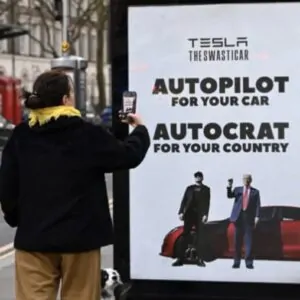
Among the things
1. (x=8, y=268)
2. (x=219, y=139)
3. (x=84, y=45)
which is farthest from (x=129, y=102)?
(x=84, y=45)

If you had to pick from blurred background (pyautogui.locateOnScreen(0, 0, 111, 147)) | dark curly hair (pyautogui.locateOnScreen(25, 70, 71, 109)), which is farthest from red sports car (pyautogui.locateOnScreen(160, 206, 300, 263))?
blurred background (pyautogui.locateOnScreen(0, 0, 111, 147))

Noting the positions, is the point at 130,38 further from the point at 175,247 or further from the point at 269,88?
the point at 175,247

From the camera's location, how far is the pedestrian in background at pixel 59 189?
4293 mm

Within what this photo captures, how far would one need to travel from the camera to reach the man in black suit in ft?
16.1

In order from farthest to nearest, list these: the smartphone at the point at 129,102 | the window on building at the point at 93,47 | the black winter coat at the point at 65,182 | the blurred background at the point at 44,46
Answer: the window on building at the point at 93,47 → the blurred background at the point at 44,46 → the smartphone at the point at 129,102 → the black winter coat at the point at 65,182

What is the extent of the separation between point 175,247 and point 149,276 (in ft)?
0.74

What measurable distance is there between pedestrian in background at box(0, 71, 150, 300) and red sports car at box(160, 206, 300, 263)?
69cm

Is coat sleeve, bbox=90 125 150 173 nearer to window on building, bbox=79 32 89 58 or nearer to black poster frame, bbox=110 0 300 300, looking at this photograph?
black poster frame, bbox=110 0 300 300

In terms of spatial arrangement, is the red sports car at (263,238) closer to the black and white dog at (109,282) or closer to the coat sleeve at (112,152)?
the black and white dog at (109,282)

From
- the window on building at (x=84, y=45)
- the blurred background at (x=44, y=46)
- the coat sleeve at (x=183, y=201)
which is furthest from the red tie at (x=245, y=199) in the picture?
the window on building at (x=84, y=45)

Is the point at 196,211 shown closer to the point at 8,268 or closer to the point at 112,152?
the point at 112,152

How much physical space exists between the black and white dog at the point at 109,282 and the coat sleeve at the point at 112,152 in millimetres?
852

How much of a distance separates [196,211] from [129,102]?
0.69 meters

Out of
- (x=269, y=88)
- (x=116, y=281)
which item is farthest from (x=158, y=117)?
(x=116, y=281)
